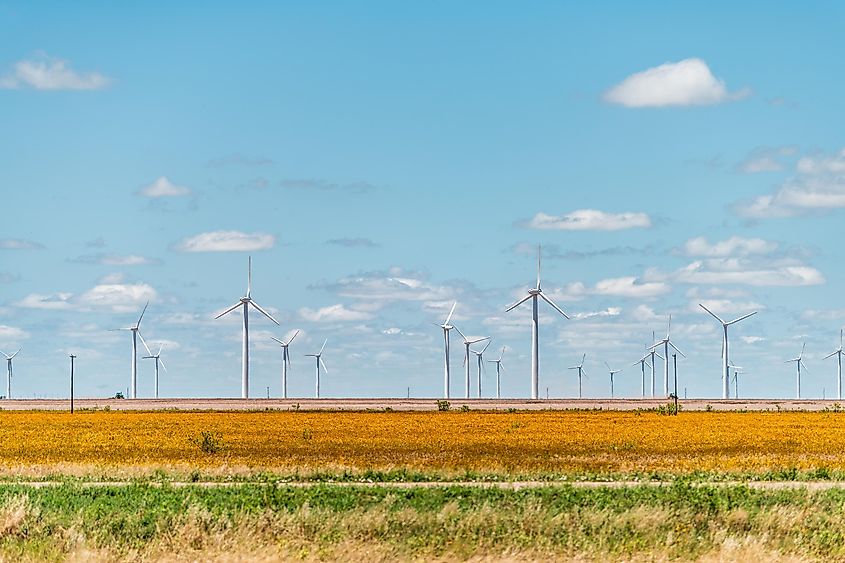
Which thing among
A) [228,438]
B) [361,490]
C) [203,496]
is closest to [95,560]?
[203,496]

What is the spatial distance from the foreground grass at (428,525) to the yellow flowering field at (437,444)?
14184 mm

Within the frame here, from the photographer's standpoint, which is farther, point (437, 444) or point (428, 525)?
point (437, 444)

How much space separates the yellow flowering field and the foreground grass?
1418cm

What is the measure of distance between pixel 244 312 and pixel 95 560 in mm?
156528

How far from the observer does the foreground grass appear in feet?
114

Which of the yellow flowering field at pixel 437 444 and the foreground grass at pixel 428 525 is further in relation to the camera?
the yellow flowering field at pixel 437 444

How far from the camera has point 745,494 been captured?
4147cm

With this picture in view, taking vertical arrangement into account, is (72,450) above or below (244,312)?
below

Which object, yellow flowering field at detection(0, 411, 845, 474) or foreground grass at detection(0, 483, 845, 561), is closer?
foreground grass at detection(0, 483, 845, 561)

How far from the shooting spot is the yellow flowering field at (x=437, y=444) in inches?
2531

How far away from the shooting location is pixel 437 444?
278 feet

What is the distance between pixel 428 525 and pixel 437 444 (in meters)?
48.2

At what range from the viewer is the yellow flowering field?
6429 cm

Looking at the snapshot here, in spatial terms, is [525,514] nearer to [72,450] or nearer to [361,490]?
[361,490]
